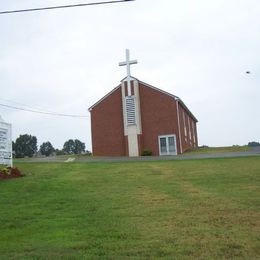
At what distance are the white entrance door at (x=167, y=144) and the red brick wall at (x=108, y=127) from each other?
3235mm

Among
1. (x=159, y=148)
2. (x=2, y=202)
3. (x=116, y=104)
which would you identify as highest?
(x=116, y=104)

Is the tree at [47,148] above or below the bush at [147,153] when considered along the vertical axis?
above

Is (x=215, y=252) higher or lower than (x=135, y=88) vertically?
lower

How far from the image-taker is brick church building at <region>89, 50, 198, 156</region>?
45844 millimetres

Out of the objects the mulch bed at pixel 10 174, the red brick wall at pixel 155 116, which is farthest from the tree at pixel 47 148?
the mulch bed at pixel 10 174

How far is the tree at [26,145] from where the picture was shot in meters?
97.2

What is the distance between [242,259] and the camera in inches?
350

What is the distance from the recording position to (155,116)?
46.3m

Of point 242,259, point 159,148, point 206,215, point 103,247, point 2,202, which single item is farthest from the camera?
point 159,148

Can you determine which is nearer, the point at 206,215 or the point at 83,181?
the point at 206,215

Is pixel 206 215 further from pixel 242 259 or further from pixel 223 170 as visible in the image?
pixel 223 170

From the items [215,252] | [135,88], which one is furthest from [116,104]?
[215,252]

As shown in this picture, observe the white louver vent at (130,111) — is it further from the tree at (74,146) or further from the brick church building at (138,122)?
the tree at (74,146)

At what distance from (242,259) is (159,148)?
3715 cm
